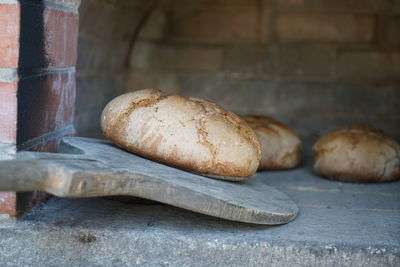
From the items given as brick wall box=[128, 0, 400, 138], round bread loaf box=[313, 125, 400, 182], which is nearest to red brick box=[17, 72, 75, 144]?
round bread loaf box=[313, 125, 400, 182]

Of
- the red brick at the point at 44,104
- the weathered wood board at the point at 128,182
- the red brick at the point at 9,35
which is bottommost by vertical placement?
the weathered wood board at the point at 128,182

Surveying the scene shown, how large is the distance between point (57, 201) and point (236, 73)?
5.38 ft

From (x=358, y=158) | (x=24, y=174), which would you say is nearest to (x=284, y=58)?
(x=358, y=158)

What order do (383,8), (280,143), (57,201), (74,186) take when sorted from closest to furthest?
(74,186), (57,201), (280,143), (383,8)

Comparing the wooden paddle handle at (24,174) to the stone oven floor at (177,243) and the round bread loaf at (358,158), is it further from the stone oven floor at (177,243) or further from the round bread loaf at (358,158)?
the round bread loaf at (358,158)

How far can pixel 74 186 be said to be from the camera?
1082 mm

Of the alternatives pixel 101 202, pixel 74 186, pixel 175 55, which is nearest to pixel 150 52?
pixel 175 55

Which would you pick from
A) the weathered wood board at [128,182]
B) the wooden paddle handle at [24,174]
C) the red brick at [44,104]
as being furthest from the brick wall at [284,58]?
the wooden paddle handle at [24,174]

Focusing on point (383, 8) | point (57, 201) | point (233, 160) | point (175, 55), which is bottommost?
point (57, 201)

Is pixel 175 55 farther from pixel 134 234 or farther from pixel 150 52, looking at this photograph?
pixel 134 234

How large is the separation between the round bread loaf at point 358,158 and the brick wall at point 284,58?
2.66 feet

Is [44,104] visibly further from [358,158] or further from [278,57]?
[278,57]

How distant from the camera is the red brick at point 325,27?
292 cm

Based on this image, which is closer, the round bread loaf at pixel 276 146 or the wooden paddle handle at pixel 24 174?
the wooden paddle handle at pixel 24 174
